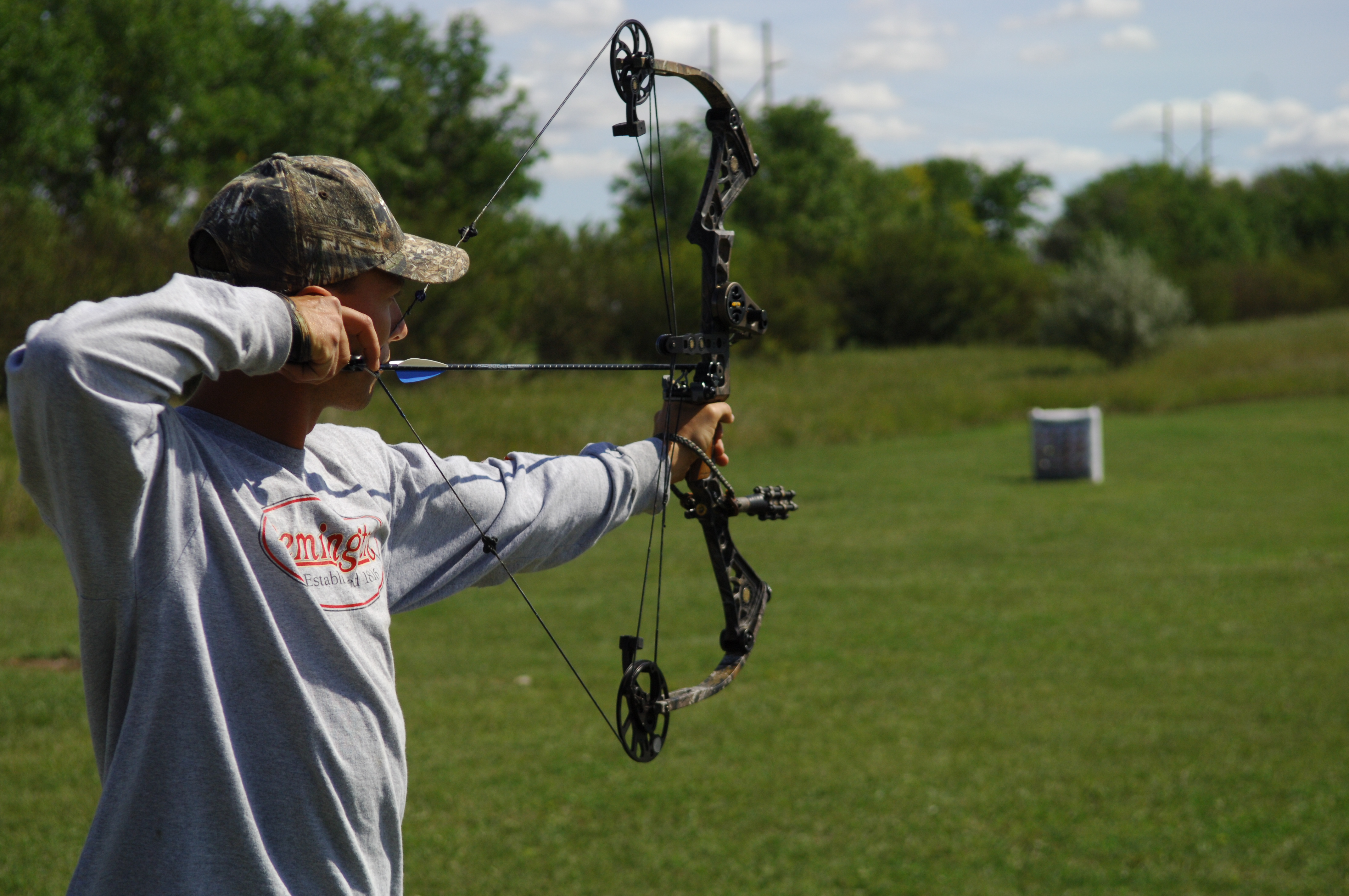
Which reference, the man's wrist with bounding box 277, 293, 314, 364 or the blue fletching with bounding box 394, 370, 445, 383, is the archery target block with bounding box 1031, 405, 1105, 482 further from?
the man's wrist with bounding box 277, 293, 314, 364

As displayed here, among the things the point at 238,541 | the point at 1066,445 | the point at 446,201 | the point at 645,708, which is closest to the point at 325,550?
the point at 238,541

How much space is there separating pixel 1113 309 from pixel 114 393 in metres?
31.4

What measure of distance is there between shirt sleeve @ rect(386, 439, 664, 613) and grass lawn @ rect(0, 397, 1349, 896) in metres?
2.87

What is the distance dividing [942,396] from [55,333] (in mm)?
24018

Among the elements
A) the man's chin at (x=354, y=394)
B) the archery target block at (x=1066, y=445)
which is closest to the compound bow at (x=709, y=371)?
the man's chin at (x=354, y=394)

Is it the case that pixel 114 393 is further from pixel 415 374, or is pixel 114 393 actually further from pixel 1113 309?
pixel 1113 309

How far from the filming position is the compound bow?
2227 mm

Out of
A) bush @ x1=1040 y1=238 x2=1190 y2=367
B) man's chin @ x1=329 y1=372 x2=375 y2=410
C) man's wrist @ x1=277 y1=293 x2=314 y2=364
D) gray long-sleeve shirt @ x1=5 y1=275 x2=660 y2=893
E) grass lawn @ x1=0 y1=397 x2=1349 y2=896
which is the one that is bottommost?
grass lawn @ x1=0 y1=397 x2=1349 y2=896

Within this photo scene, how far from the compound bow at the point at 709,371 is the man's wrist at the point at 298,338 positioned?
0.49 metres

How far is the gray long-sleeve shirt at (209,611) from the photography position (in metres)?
1.33

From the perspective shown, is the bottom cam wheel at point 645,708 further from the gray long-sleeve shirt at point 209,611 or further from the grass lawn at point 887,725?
the grass lawn at point 887,725

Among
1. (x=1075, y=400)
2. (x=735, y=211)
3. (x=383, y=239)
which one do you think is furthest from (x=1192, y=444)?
(x=735, y=211)

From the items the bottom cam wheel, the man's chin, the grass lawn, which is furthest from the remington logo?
the grass lawn

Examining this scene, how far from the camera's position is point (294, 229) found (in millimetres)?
1634
